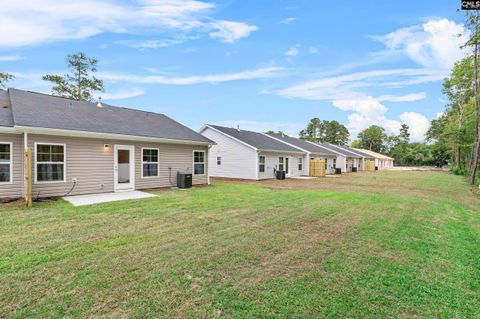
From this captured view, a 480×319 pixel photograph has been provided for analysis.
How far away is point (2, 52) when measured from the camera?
731 inches

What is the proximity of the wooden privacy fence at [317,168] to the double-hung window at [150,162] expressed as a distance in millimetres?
16951

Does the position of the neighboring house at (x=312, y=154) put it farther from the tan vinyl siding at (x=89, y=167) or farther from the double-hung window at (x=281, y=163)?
the tan vinyl siding at (x=89, y=167)

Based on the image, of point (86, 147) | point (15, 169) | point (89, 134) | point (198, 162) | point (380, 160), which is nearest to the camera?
point (15, 169)

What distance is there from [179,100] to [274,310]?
22.4 meters

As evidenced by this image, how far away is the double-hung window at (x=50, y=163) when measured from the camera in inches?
349

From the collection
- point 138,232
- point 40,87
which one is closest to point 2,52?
point 40,87

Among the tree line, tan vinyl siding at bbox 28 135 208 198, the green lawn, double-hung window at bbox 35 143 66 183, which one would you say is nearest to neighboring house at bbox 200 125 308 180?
tan vinyl siding at bbox 28 135 208 198

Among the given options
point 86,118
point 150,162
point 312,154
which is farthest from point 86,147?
point 312,154

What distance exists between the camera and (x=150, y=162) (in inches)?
478

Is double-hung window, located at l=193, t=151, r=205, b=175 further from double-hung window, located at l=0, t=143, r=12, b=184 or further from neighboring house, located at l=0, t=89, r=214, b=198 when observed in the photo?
double-hung window, located at l=0, t=143, r=12, b=184

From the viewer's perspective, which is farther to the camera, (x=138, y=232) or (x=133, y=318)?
(x=138, y=232)

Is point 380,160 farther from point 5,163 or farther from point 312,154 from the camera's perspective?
point 5,163

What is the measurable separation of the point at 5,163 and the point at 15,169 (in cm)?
32

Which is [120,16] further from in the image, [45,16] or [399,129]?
[399,129]
